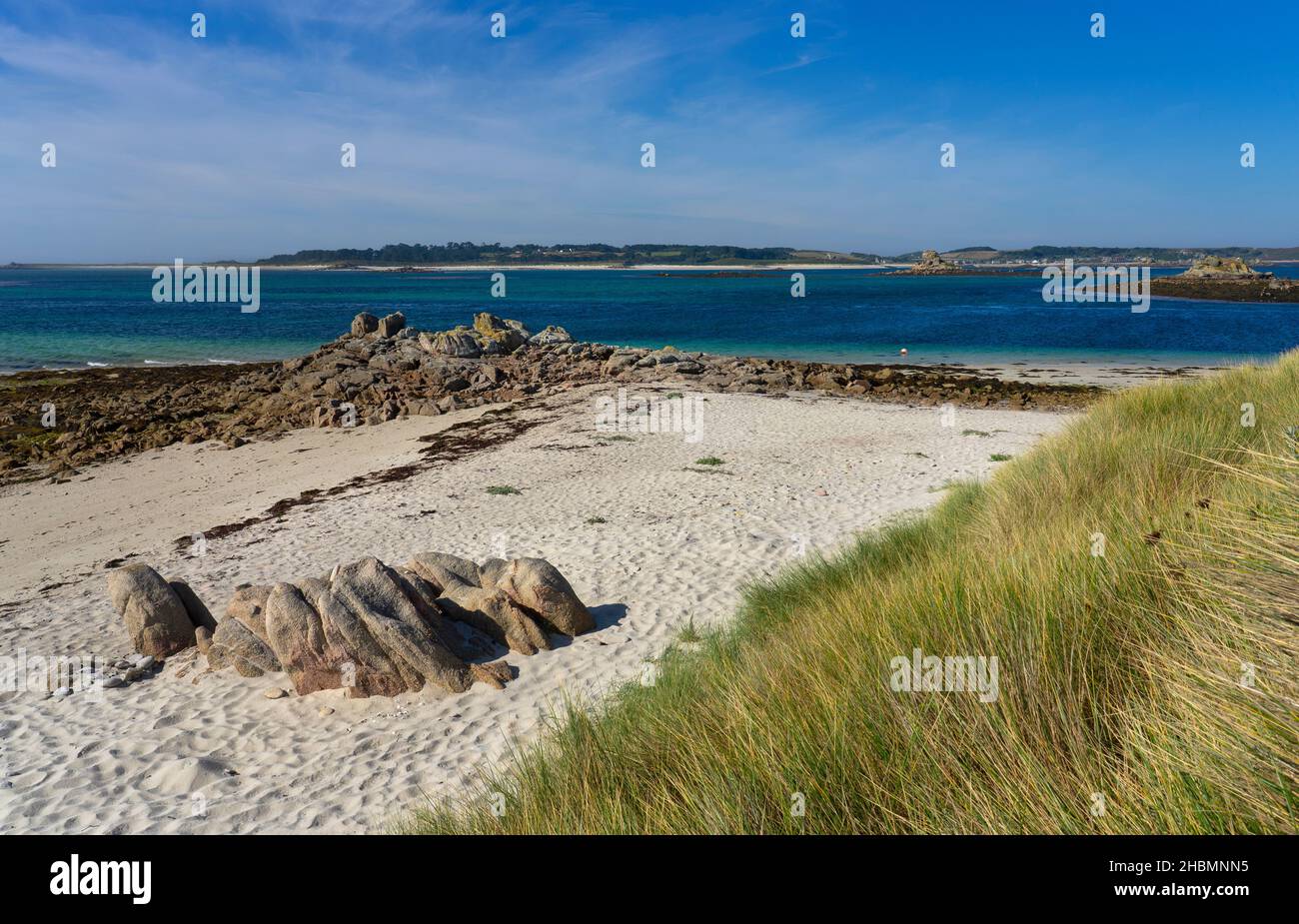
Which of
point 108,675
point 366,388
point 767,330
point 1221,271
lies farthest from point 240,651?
point 1221,271

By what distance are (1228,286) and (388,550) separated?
10250 cm

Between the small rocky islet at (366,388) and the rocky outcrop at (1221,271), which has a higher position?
the rocky outcrop at (1221,271)

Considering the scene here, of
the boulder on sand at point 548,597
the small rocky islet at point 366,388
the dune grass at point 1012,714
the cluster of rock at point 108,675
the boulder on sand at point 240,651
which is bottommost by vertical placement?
the cluster of rock at point 108,675

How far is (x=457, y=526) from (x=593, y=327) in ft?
150

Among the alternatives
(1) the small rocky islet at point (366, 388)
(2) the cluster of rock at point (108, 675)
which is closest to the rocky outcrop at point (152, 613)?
(2) the cluster of rock at point (108, 675)

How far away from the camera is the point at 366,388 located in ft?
84.5

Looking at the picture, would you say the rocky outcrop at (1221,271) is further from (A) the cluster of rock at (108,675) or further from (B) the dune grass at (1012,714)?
(A) the cluster of rock at (108,675)

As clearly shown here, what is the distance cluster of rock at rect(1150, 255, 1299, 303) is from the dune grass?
90283 millimetres

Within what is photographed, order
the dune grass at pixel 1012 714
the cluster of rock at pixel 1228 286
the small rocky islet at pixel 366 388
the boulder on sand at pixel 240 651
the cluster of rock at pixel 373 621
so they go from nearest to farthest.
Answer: the dune grass at pixel 1012 714
the cluster of rock at pixel 373 621
the boulder on sand at pixel 240 651
the small rocky islet at pixel 366 388
the cluster of rock at pixel 1228 286

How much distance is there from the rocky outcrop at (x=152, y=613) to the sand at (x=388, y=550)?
1.33 ft

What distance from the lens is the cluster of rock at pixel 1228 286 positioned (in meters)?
76.2

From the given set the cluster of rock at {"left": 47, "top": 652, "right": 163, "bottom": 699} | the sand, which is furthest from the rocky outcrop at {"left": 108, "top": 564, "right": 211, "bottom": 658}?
the sand

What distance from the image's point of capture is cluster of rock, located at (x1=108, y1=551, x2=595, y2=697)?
22.6 ft
